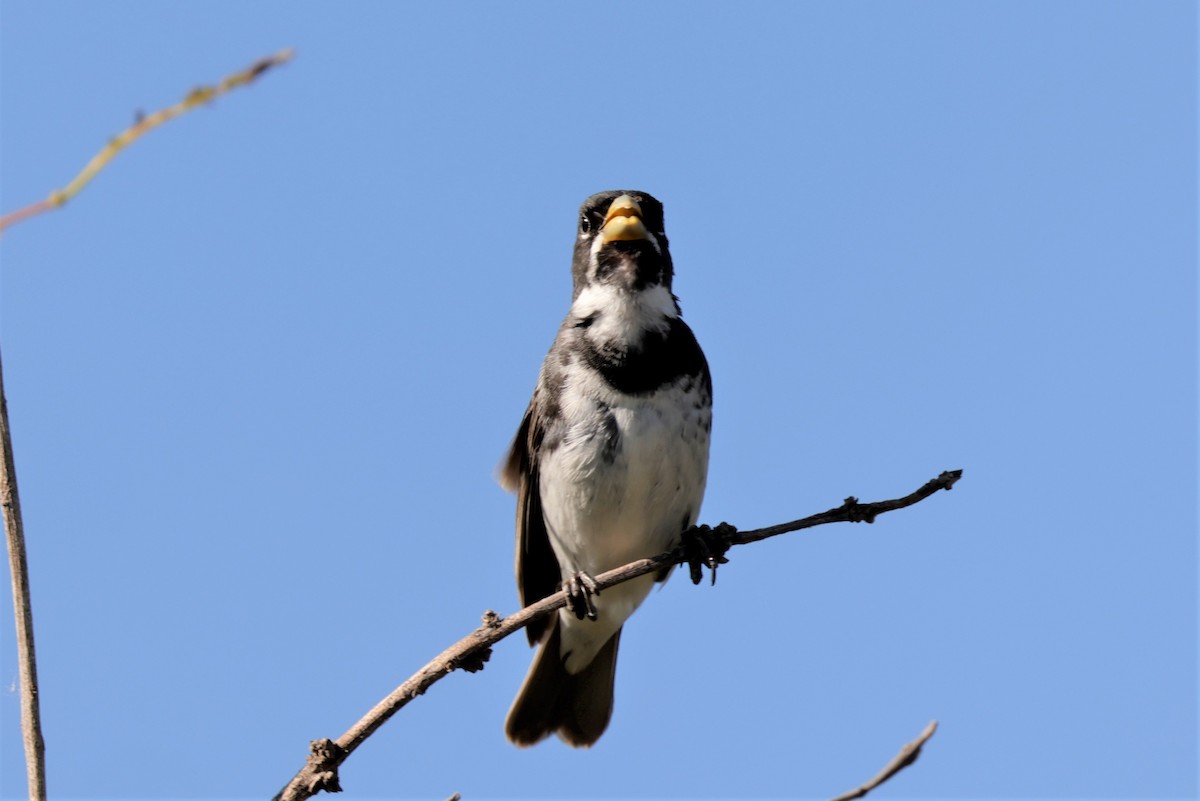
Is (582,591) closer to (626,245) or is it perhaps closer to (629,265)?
(629,265)

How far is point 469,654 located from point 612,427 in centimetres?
284

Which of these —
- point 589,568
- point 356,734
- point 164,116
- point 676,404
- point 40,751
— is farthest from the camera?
point 589,568

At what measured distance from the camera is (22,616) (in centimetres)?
317

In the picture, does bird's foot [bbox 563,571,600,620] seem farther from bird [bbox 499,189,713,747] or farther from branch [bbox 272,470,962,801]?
branch [bbox 272,470,962,801]

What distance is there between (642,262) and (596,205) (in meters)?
0.54

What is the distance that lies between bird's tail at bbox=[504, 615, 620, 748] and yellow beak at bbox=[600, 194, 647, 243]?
2566mm

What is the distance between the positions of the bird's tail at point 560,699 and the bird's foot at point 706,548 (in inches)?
65.2

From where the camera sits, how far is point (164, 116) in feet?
5.66

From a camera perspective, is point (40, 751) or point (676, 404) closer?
point (40, 751)

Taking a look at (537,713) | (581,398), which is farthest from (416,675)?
(537,713)

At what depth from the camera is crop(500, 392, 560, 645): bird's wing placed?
7984 mm

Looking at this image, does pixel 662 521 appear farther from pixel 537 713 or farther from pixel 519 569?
pixel 537 713

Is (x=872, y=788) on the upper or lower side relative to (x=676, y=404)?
lower

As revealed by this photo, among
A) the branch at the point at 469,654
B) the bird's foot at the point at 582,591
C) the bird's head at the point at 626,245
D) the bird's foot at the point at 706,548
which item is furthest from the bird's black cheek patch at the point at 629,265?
the branch at the point at 469,654
